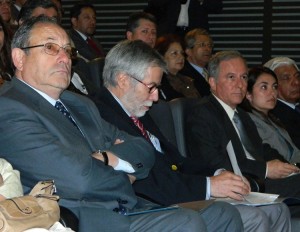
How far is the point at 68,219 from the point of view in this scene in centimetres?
333

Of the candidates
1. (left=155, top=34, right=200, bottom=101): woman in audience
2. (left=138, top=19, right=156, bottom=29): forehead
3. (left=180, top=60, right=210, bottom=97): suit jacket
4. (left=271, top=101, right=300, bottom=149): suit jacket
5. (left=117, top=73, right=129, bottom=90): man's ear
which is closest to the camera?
(left=117, top=73, right=129, bottom=90): man's ear

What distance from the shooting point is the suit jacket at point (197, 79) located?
25.2 ft

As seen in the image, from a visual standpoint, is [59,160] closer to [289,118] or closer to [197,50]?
[289,118]

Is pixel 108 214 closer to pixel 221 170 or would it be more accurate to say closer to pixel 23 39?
pixel 23 39

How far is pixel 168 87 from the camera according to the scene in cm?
684

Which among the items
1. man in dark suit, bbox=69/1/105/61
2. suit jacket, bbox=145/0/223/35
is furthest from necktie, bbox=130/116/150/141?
suit jacket, bbox=145/0/223/35

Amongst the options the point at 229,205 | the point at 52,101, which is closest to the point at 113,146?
the point at 52,101

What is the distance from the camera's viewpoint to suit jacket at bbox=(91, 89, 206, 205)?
429cm

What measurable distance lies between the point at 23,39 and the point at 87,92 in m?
1.64

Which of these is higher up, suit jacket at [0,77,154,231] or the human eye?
the human eye

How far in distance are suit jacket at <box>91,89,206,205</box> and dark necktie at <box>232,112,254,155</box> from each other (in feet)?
3.14

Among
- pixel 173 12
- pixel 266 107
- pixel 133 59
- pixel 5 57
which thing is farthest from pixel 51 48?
pixel 173 12

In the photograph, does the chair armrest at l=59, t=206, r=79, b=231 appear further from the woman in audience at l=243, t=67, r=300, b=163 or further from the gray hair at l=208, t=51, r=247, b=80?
the woman in audience at l=243, t=67, r=300, b=163

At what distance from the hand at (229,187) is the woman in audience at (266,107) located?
1.46m
